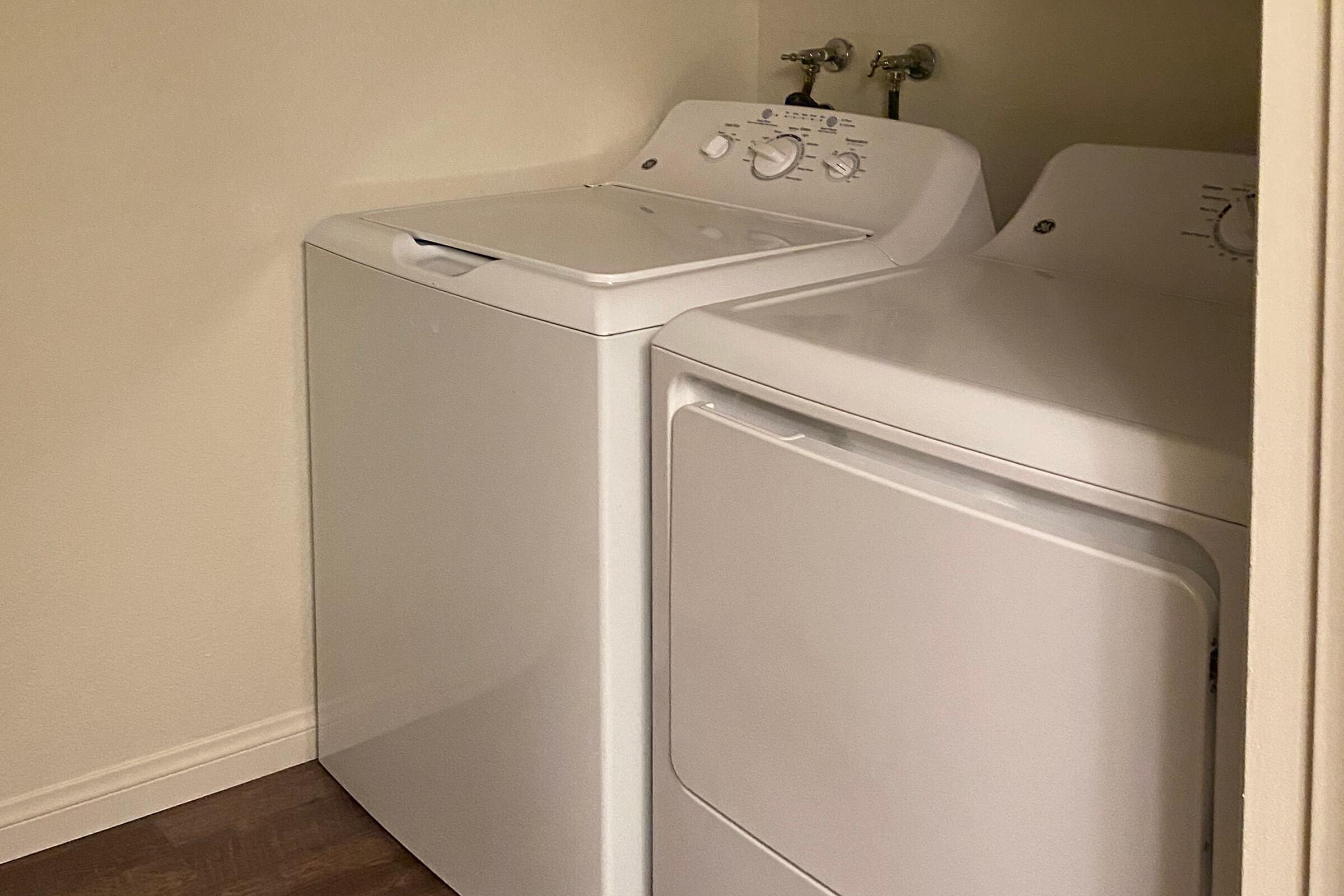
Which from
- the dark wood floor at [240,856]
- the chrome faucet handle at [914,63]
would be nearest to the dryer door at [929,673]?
the dark wood floor at [240,856]

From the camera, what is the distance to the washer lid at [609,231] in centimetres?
149

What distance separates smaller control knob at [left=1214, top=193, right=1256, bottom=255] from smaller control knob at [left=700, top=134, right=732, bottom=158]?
0.73 m

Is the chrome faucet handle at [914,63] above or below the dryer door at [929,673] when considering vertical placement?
above

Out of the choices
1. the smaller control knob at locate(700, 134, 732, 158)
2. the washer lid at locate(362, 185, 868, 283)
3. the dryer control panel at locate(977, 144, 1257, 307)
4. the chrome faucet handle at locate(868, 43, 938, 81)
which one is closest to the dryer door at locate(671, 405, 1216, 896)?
the washer lid at locate(362, 185, 868, 283)

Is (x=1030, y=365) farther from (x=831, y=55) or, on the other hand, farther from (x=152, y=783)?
(x=152, y=783)

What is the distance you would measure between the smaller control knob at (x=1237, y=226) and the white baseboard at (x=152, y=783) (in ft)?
4.54

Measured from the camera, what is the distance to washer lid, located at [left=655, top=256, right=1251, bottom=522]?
3.11ft

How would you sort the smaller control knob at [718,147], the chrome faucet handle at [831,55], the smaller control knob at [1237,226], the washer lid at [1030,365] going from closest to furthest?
the washer lid at [1030,365]
the smaller control knob at [1237,226]
the smaller control knob at [718,147]
the chrome faucet handle at [831,55]

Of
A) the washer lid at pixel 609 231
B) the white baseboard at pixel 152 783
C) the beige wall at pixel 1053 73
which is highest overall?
the beige wall at pixel 1053 73

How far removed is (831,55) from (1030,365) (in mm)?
1104

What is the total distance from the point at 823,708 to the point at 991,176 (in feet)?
3.26

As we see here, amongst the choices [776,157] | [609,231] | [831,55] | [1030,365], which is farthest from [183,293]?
[1030,365]

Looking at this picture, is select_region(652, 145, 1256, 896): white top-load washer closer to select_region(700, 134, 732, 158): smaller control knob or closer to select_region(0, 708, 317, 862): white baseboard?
select_region(700, 134, 732, 158): smaller control knob

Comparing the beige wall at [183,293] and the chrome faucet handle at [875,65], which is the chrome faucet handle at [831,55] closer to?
the chrome faucet handle at [875,65]
